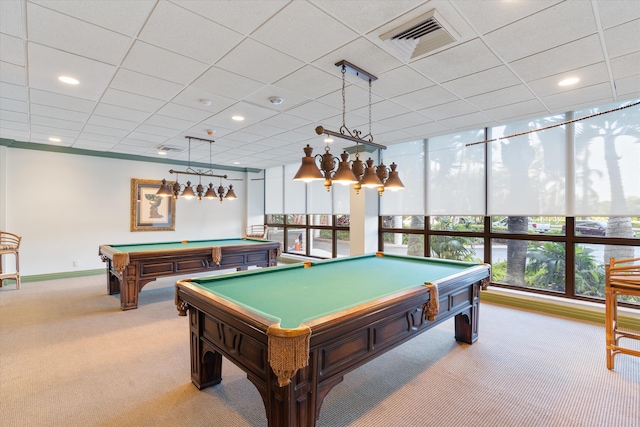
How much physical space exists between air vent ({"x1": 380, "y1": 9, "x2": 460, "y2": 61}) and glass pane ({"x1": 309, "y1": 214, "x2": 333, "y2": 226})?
16.7 feet

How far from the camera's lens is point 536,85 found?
305 centimetres

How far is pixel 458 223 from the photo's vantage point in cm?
518

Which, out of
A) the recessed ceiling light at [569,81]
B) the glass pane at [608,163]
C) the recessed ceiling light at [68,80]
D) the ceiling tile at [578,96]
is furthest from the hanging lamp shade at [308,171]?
the glass pane at [608,163]

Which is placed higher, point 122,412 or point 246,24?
point 246,24

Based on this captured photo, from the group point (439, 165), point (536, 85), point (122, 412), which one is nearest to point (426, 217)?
point (439, 165)

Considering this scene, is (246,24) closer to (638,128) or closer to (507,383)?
(507,383)

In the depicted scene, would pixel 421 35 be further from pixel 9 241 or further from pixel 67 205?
pixel 9 241

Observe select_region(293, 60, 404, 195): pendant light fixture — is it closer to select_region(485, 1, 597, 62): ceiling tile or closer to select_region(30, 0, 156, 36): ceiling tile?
select_region(485, 1, 597, 62): ceiling tile

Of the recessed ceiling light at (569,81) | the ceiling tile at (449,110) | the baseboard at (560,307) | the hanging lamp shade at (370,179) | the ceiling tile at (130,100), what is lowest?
the baseboard at (560,307)

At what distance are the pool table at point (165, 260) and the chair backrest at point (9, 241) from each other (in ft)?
5.56

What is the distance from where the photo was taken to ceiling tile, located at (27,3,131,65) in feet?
6.60

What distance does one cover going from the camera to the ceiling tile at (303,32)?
1.99m

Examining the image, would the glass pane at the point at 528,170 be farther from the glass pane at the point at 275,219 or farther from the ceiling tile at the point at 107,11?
the glass pane at the point at 275,219

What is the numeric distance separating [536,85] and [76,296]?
6906 millimetres
